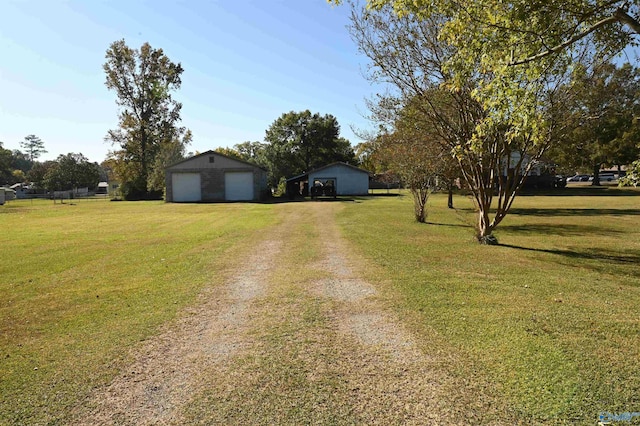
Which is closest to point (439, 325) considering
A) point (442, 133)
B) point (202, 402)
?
point (202, 402)

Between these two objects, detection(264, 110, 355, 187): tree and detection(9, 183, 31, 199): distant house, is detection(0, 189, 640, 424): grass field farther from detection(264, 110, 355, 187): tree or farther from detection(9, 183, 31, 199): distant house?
detection(9, 183, 31, 199): distant house

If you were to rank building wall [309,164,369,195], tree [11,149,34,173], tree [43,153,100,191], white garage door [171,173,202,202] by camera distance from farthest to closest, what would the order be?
tree [11,149,34,173] → tree [43,153,100,191] → building wall [309,164,369,195] → white garage door [171,173,202,202]

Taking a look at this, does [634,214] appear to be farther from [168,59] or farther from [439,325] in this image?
[168,59]

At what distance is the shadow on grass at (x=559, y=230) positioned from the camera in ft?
51.0

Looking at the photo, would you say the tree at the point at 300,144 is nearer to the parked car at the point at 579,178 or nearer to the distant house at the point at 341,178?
the distant house at the point at 341,178

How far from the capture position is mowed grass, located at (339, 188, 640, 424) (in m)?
3.61

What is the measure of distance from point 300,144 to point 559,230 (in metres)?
51.5

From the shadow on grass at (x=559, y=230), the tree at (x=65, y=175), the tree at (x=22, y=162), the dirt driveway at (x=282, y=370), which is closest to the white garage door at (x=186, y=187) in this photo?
the shadow on grass at (x=559, y=230)

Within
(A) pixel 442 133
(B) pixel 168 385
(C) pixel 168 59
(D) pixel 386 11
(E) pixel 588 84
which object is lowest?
(B) pixel 168 385

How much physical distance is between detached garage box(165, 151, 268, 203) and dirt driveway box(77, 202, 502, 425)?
3561 cm

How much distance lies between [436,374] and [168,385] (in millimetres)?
2453

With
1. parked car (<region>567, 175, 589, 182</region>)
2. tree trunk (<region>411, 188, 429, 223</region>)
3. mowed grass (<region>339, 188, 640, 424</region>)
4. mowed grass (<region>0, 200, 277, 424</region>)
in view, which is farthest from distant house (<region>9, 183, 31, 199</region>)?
parked car (<region>567, 175, 589, 182</region>)

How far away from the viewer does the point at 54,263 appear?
31.9ft

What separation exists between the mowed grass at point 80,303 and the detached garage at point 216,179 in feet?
91.8
